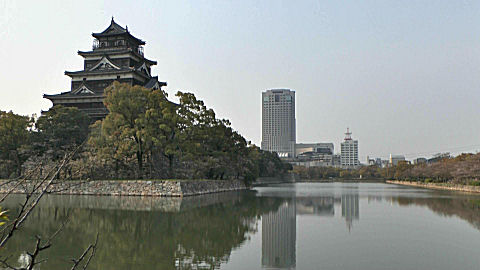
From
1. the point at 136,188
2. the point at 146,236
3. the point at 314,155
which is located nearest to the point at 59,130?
the point at 136,188

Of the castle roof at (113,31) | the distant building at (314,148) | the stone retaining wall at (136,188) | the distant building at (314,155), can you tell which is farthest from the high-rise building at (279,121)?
the stone retaining wall at (136,188)

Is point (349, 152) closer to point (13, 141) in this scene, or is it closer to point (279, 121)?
point (279, 121)

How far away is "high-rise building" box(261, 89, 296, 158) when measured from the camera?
167500 mm

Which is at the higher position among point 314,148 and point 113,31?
point 113,31

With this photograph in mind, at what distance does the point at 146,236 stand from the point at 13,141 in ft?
72.4

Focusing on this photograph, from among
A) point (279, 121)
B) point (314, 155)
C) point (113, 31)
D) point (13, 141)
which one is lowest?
point (13, 141)

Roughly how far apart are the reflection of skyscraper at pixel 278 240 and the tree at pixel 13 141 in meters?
20.1

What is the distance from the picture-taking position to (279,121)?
16950 centimetres

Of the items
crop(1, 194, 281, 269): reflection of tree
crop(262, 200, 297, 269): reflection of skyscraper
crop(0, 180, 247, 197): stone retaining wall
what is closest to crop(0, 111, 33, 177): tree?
Answer: crop(0, 180, 247, 197): stone retaining wall

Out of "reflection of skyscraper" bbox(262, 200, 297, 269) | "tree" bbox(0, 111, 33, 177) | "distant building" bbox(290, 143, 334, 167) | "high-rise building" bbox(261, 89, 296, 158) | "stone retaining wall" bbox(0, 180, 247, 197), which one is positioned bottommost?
"reflection of skyscraper" bbox(262, 200, 297, 269)

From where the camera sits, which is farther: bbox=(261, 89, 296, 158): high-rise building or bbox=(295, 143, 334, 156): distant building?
bbox=(261, 89, 296, 158): high-rise building

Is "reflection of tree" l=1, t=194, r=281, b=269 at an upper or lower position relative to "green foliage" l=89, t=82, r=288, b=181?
lower

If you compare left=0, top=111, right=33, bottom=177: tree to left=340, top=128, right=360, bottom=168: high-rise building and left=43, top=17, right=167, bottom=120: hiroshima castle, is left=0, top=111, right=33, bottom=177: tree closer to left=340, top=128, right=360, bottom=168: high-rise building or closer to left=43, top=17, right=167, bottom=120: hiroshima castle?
left=43, top=17, right=167, bottom=120: hiroshima castle

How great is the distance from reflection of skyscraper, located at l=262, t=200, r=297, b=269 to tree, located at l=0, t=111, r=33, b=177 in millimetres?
20099
